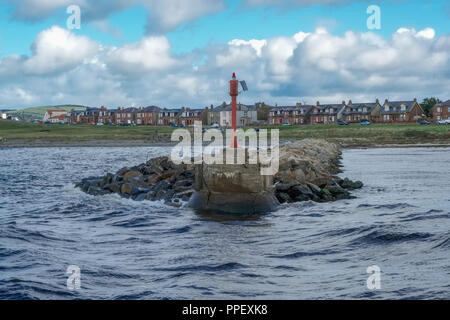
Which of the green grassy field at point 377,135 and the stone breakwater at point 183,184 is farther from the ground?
the green grassy field at point 377,135

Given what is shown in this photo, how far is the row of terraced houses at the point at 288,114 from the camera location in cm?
10619

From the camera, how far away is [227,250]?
10805mm

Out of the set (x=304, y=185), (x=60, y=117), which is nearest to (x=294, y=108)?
(x=60, y=117)

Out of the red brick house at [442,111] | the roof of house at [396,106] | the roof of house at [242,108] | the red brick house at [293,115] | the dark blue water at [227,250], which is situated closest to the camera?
the dark blue water at [227,250]

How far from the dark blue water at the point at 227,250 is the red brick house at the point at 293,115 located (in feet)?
326

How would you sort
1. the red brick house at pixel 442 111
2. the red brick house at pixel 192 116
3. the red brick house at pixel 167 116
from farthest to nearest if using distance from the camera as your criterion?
the red brick house at pixel 167 116, the red brick house at pixel 192 116, the red brick house at pixel 442 111

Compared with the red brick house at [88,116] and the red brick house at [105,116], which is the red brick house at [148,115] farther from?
the red brick house at [88,116]

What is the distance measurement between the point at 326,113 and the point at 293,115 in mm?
7142

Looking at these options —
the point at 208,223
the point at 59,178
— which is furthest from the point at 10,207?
the point at 59,178

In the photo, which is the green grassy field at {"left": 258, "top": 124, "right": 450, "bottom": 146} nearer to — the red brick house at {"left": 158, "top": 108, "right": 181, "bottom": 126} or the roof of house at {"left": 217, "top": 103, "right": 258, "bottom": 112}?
the roof of house at {"left": 217, "top": 103, "right": 258, "bottom": 112}

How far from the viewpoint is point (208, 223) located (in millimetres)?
13812

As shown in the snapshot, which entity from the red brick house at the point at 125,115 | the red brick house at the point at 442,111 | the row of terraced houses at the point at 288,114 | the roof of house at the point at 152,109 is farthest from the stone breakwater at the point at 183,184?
the red brick house at the point at 125,115

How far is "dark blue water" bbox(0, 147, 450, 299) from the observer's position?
27.0 ft

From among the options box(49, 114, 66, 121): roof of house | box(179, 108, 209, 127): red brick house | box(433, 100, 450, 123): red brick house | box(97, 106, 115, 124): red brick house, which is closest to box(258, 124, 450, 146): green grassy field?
box(433, 100, 450, 123): red brick house
